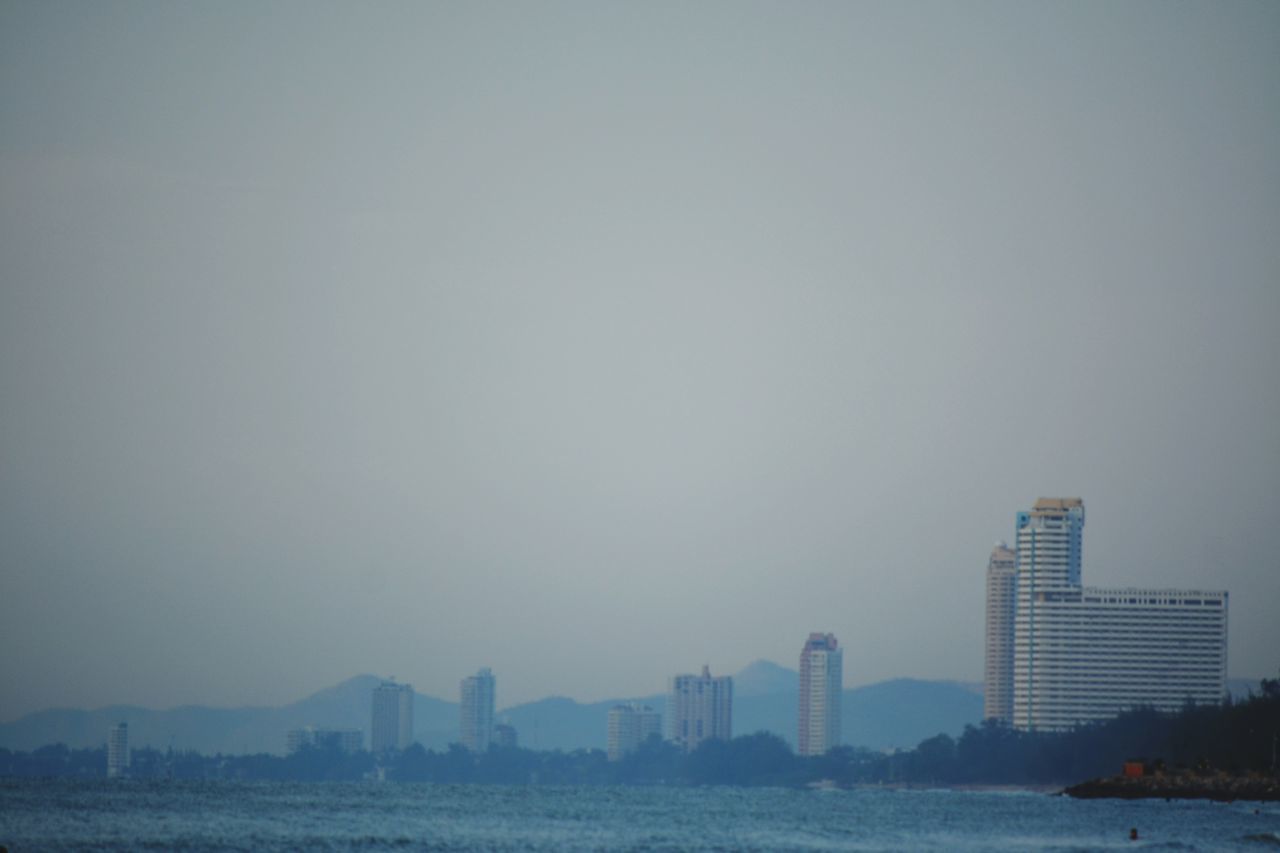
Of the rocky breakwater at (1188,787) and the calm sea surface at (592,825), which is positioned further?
the rocky breakwater at (1188,787)

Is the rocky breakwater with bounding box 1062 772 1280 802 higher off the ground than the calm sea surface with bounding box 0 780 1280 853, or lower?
lower

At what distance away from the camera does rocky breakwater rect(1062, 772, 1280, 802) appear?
13812cm

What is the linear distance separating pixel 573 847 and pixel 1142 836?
28.6m

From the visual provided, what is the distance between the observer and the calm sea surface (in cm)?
7962

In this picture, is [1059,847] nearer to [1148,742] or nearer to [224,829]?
[224,829]

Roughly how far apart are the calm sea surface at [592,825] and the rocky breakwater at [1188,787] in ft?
23.2

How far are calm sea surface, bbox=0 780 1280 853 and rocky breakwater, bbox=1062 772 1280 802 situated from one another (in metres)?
7.07

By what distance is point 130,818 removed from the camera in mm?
97500

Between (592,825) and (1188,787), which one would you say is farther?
(1188,787)

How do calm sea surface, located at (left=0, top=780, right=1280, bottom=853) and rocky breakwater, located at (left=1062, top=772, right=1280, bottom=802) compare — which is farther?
rocky breakwater, located at (left=1062, top=772, right=1280, bottom=802)

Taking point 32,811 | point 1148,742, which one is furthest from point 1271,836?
point 1148,742

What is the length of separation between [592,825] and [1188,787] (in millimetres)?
64216

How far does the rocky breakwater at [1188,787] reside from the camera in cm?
13812

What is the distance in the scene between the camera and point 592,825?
338 feet
